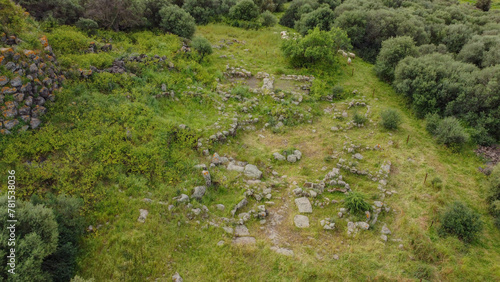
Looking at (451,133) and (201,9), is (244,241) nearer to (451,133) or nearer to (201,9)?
(451,133)

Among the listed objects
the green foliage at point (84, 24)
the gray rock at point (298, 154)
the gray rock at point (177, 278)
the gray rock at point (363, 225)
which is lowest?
the gray rock at point (177, 278)

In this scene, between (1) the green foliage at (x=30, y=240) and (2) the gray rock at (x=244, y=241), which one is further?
(2) the gray rock at (x=244, y=241)

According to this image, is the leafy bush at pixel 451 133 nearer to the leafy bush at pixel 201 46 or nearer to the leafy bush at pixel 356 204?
the leafy bush at pixel 356 204

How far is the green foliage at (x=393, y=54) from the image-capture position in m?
19.3

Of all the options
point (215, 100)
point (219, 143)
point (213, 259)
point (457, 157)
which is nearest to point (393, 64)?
point (457, 157)

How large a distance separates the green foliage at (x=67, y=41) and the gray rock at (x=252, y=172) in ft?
36.5

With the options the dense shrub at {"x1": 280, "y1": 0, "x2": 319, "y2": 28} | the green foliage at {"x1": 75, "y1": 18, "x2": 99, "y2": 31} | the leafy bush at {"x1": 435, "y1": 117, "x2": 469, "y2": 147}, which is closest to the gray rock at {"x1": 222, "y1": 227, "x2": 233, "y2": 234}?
the leafy bush at {"x1": 435, "y1": 117, "x2": 469, "y2": 147}

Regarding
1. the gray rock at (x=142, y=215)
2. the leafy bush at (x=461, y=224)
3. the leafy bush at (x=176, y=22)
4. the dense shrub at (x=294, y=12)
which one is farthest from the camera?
the dense shrub at (x=294, y=12)

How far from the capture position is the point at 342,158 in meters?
12.7

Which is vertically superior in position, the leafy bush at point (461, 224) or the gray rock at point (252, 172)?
the leafy bush at point (461, 224)

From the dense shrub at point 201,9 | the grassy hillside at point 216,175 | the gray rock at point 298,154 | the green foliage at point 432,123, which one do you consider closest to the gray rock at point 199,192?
the grassy hillside at point 216,175

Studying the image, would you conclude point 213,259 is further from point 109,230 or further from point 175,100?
point 175,100

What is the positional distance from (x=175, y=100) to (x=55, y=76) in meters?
5.26

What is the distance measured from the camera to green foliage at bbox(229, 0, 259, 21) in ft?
90.1
